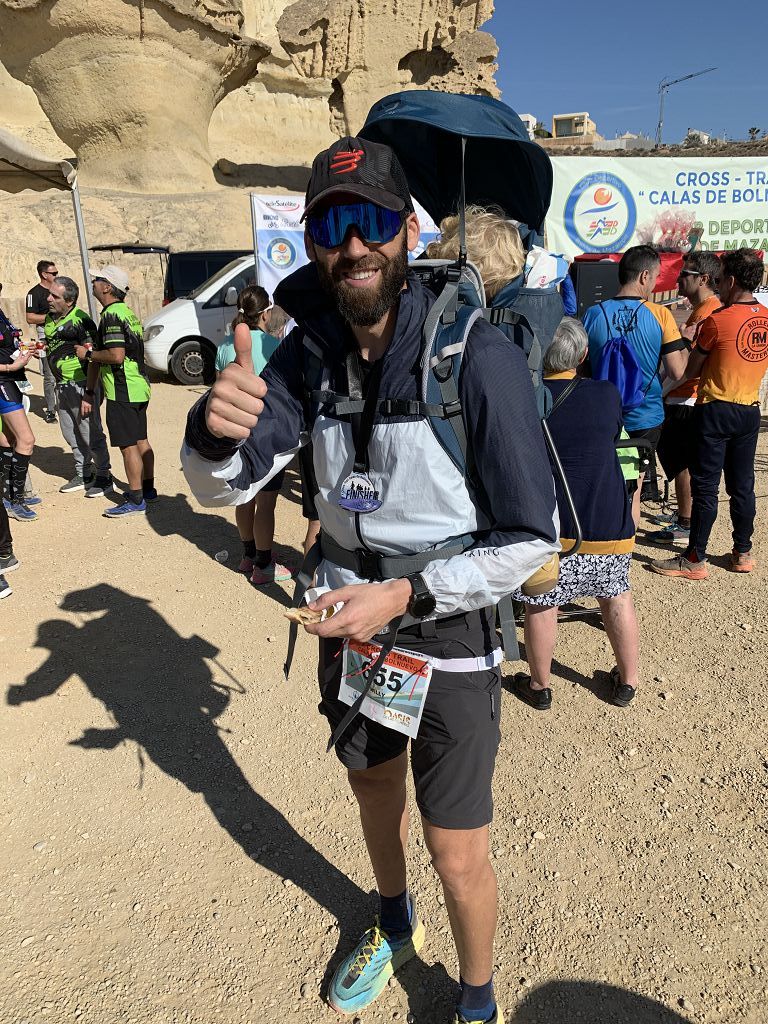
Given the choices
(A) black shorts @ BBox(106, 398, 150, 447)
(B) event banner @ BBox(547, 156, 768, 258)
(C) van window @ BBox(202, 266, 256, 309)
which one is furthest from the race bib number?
(C) van window @ BBox(202, 266, 256, 309)

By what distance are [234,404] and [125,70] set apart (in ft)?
90.4

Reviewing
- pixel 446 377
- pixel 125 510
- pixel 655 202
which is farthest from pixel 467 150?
pixel 655 202

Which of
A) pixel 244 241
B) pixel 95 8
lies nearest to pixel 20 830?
pixel 244 241

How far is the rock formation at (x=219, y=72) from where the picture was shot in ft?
74.0

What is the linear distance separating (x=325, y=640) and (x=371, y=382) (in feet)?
2.36

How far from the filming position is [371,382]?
147 centimetres

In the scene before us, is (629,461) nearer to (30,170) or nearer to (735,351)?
(735,351)

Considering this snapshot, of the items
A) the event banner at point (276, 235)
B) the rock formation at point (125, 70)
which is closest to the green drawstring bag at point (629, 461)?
the event banner at point (276, 235)

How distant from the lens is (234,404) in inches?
53.2

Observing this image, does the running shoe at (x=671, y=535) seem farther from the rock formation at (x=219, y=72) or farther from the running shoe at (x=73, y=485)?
the rock formation at (x=219, y=72)

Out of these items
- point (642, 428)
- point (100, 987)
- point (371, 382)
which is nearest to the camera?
point (371, 382)

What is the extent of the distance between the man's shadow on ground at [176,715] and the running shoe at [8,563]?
2.18ft

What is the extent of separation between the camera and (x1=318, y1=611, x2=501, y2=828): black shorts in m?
1.53

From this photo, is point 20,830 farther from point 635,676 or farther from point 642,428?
point 642,428
